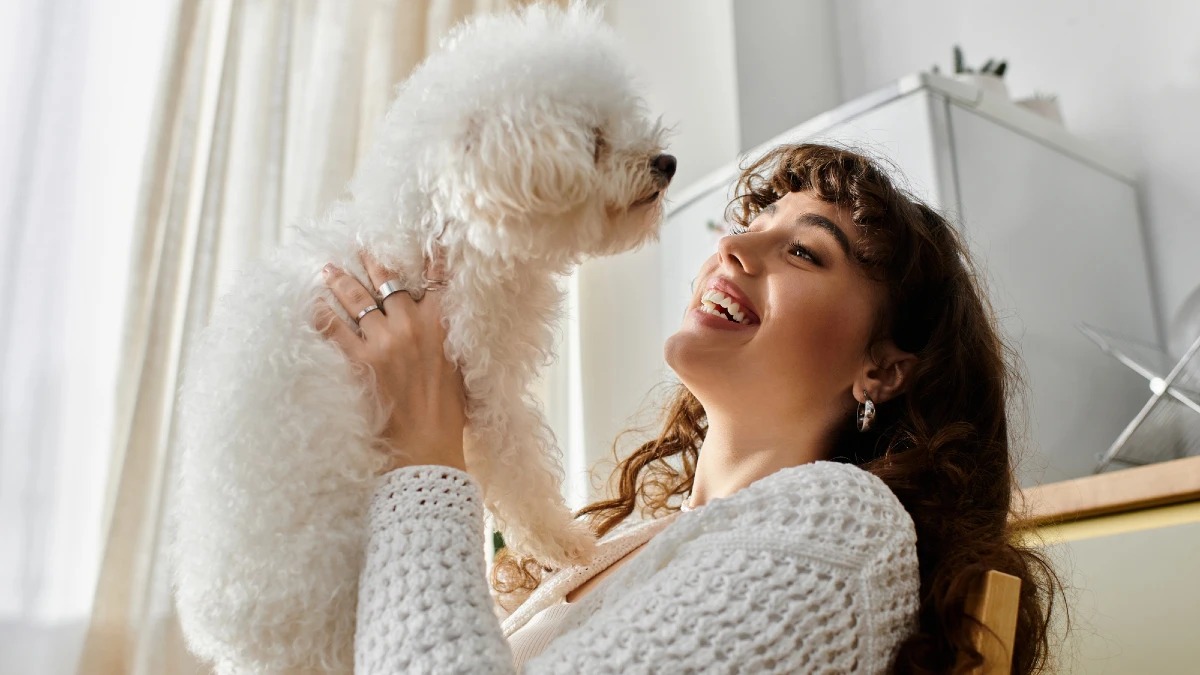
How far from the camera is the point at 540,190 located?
36.0 inches

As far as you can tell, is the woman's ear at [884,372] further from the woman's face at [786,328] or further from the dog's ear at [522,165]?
the dog's ear at [522,165]

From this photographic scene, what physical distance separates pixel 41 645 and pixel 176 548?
739mm

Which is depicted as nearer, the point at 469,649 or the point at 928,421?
the point at 469,649

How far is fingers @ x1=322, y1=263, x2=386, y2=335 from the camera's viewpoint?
94 centimetres

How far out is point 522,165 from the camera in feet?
2.92

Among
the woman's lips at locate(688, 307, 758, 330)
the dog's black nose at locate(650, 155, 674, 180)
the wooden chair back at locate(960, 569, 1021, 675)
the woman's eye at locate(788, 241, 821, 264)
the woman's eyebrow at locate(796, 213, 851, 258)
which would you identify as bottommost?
the wooden chair back at locate(960, 569, 1021, 675)

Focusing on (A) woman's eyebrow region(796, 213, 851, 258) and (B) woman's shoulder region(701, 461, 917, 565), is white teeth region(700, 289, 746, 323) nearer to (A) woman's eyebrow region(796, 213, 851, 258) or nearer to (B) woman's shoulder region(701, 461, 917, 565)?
(A) woman's eyebrow region(796, 213, 851, 258)

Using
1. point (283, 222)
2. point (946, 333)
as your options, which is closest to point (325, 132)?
point (283, 222)

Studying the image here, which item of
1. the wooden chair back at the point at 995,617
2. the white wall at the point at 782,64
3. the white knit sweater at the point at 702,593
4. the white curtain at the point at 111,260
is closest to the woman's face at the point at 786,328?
the white knit sweater at the point at 702,593

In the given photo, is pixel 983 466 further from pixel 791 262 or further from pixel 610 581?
pixel 610 581

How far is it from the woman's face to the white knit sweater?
32cm

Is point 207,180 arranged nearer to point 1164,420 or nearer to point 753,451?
point 753,451

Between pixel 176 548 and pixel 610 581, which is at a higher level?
pixel 176 548

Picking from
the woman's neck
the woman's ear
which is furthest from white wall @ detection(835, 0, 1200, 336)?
the woman's neck
